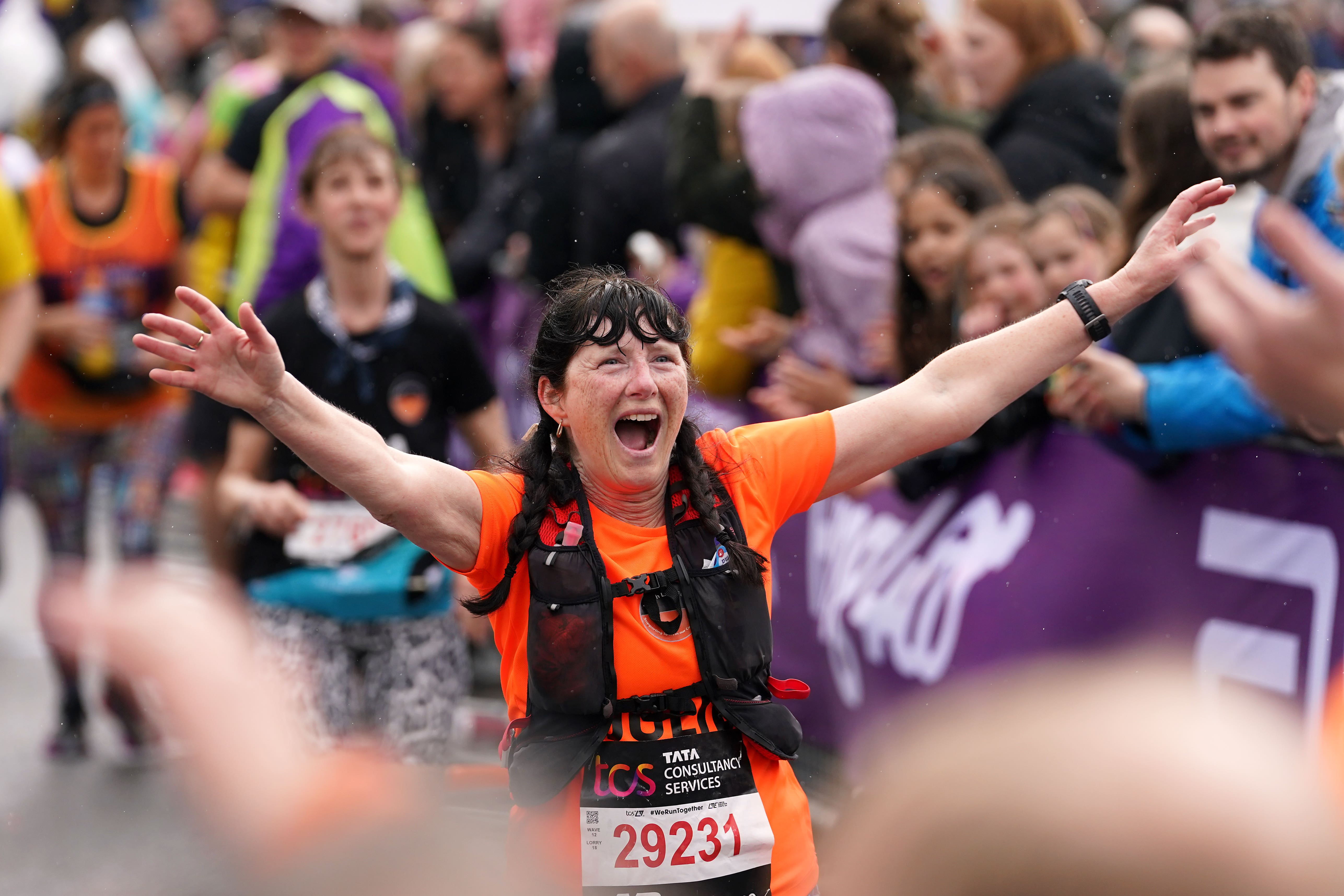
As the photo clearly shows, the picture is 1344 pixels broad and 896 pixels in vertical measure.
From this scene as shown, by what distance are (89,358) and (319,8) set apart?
183 cm

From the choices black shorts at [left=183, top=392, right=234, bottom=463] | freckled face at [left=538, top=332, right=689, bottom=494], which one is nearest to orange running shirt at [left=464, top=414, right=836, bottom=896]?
freckled face at [left=538, top=332, right=689, bottom=494]

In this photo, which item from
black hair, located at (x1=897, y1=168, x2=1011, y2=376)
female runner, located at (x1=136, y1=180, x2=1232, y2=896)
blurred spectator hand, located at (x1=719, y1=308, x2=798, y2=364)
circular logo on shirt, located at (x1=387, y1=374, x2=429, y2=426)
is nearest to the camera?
female runner, located at (x1=136, y1=180, x2=1232, y2=896)

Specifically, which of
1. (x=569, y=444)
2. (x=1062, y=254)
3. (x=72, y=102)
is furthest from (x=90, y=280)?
(x=569, y=444)

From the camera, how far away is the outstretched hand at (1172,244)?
3033mm

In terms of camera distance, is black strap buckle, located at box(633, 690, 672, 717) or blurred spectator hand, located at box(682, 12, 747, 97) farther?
blurred spectator hand, located at box(682, 12, 747, 97)

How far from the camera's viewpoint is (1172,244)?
3.07m

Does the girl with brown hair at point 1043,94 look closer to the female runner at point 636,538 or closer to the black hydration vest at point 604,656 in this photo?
the female runner at point 636,538

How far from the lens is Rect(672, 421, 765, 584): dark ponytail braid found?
296cm

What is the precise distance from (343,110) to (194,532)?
17.1 feet

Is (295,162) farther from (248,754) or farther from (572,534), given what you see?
(572,534)

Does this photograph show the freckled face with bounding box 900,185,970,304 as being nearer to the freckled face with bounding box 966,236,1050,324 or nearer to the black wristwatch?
the freckled face with bounding box 966,236,1050,324

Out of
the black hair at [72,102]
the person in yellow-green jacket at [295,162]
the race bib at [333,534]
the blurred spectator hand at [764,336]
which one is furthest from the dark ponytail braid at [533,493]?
the black hair at [72,102]

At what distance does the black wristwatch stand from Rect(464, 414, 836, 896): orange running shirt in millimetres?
532

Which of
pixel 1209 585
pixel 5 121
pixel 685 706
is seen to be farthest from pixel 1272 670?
pixel 5 121
